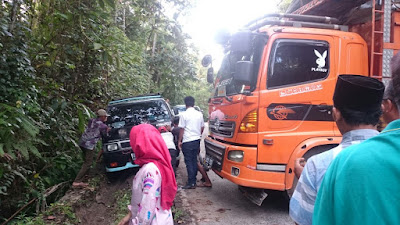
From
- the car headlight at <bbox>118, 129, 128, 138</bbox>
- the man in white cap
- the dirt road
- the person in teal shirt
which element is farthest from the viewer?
the car headlight at <bbox>118, 129, 128, 138</bbox>

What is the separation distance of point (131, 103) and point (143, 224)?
540 cm

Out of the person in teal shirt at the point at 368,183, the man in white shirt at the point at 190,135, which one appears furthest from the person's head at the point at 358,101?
the man in white shirt at the point at 190,135

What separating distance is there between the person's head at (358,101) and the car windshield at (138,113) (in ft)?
18.7

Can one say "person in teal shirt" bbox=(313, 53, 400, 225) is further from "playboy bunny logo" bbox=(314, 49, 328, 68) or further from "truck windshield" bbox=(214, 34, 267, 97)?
"playboy bunny logo" bbox=(314, 49, 328, 68)

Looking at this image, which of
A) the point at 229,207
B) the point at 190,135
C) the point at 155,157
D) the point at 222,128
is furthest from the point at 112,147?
the point at 155,157

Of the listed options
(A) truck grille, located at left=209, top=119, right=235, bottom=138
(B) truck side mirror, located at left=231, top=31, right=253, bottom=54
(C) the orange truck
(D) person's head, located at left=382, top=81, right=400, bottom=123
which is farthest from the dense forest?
(D) person's head, located at left=382, top=81, right=400, bottom=123

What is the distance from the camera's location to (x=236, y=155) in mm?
4344

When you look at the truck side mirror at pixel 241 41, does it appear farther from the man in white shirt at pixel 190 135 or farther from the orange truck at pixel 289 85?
the man in white shirt at pixel 190 135

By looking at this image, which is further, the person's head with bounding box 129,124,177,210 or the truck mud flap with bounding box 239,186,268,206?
the truck mud flap with bounding box 239,186,268,206

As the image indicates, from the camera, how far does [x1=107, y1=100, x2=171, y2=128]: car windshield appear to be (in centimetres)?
701

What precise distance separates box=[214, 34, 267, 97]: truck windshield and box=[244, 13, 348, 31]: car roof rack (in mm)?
459

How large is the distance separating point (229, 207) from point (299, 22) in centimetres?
328

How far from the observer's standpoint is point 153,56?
50.9 feet

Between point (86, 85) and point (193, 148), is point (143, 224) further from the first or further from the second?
point (86, 85)
